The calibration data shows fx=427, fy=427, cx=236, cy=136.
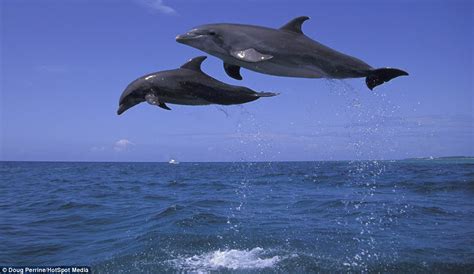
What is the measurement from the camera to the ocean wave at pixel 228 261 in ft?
43.7

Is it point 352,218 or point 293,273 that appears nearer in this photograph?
point 293,273

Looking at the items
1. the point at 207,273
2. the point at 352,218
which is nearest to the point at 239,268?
the point at 207,273

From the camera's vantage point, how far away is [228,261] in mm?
13828

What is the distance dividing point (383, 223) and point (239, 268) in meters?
9.25

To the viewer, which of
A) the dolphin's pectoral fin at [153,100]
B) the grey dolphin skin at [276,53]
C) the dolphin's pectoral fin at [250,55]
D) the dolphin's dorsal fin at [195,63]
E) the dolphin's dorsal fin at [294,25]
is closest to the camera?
the dolphin's pectoral fin at [250,55]

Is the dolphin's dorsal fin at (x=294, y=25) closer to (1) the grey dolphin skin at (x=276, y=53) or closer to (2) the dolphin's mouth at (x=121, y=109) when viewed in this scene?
(1) the grey dolphin skin at (x=276, y=53)

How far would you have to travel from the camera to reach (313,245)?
51.3 ft

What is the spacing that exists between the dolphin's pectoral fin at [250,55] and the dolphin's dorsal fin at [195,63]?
0.65 meters

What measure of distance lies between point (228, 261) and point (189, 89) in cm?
1063

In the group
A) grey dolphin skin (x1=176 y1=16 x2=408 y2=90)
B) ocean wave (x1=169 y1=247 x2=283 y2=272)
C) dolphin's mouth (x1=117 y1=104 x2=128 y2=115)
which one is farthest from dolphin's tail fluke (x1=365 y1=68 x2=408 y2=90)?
ocean wave (x1=169 y1=247 x2=283 y2=272)

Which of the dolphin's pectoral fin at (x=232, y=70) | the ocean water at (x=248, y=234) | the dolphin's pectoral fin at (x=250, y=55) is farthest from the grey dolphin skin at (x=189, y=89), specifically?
the ocean water at (x=248, y=234)

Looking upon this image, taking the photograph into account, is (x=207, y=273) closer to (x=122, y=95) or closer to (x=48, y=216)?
(x=122, y=95)

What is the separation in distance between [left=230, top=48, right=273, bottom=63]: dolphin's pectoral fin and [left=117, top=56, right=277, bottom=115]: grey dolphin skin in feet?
1.42

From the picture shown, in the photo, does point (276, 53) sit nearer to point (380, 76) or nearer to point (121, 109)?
point (380, 76)
